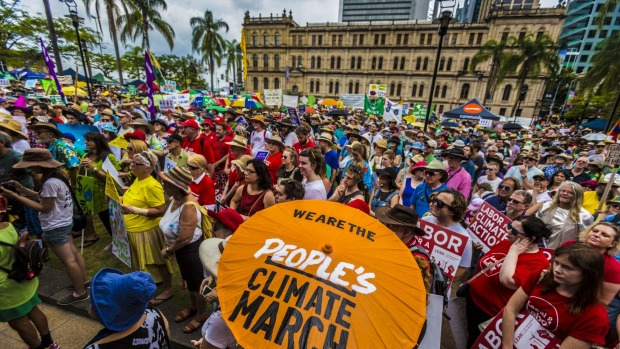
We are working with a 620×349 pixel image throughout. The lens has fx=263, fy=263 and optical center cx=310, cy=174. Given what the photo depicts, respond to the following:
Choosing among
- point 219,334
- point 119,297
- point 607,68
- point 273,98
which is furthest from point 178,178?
point 607,68

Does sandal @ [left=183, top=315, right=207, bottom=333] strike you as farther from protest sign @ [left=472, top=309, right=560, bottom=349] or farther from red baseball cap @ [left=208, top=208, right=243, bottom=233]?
protest sign @ [left=472, top=309, right=560, bottom=349]

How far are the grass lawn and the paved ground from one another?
0.68 metres

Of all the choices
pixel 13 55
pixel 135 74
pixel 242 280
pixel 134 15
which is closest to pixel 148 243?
pixel 242 280

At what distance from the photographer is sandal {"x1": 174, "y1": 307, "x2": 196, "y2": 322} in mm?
3020

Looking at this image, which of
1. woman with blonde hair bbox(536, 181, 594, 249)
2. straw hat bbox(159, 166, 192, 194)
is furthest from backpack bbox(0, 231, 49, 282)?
woman with blonde hair bbox(536, 181, 594, 249)

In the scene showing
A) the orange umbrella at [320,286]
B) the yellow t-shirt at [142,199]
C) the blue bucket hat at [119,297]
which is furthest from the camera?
the yellow t-shirt at [142,199]

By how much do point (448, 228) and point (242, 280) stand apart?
2244mm

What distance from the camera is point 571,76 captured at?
1634 inches

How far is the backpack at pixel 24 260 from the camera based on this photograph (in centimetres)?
222

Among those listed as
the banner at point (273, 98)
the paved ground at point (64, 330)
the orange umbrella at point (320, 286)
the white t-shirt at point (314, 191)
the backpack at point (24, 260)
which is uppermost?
the banner at point (273, 98)

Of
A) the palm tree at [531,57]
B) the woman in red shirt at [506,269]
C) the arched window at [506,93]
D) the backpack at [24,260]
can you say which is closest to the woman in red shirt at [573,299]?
the woman in red shirt at [506,269]

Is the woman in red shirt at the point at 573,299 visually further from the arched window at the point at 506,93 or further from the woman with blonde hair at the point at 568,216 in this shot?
the arched window at the point at 506,93

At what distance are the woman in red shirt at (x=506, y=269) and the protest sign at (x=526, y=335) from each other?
223mm

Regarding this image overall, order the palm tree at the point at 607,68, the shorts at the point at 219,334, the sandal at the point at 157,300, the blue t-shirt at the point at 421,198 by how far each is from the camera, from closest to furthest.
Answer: the shorts at the point at 219,334 < the sandal at the point at 157,300 < the blue t-shirt at the point at 421,198 < the palm tree at the point at 607,68
